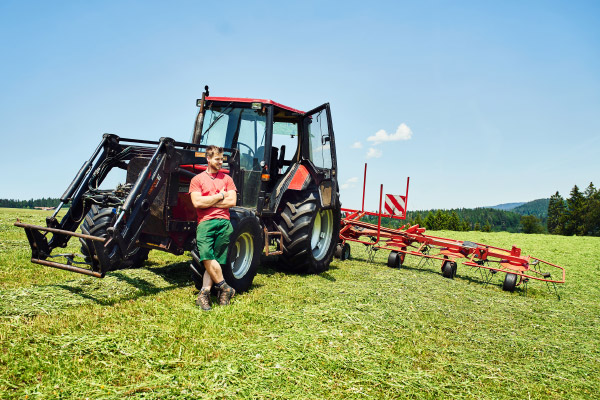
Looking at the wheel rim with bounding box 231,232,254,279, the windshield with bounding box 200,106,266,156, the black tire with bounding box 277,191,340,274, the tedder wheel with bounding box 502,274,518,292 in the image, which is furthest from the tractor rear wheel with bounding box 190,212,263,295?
the tedder wheel with bounding box 502,274,518,292

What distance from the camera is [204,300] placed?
4684 millimetres

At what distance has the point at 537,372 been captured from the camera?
160 inches

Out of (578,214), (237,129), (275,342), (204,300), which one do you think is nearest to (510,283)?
(237,129)

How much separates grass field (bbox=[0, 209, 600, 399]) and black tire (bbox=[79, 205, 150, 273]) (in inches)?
14.7

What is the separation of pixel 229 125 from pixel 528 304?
5.75 metres

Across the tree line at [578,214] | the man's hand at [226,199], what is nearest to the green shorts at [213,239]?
the man's hand at [226,199]

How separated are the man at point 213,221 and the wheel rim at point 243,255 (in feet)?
2.20

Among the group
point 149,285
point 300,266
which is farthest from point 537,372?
point 149,285

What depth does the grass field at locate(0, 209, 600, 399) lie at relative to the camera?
122 inches

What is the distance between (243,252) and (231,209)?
65 centimetres

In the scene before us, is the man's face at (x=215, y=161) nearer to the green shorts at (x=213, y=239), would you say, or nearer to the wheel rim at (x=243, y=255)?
the green shorts at (x=213, y=239)

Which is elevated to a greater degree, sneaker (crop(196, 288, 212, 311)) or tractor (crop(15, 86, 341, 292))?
tractor (crop(15, 86, 341, 292))

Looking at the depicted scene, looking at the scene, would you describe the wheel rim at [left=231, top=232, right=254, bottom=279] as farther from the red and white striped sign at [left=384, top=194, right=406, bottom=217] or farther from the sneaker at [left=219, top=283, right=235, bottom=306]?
the red and white striped sign at [left=384, top=194, right=406, bottom=217]

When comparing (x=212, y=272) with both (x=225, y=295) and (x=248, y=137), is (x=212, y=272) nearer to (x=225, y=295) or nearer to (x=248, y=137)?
(x=225, y=295)
